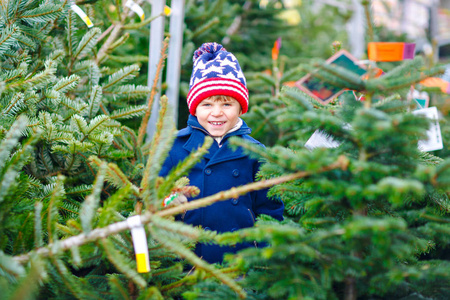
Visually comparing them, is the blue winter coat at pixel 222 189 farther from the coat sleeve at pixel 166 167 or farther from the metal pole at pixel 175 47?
the metal pole at pixel 175 47

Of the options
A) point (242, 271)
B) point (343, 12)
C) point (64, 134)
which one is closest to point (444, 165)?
point (242, 271)

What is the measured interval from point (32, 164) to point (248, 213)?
106 cm

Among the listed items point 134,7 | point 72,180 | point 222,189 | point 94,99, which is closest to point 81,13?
point 134,7

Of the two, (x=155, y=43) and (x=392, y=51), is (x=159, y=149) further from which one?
(x=392, y=51)

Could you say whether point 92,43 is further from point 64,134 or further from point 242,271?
point 242,271

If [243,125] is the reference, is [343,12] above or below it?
above

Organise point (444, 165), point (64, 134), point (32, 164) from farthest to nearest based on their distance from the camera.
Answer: point (32, 164) < point (64, 134) < point (444, 165)

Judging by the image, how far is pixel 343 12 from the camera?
6516 millimetres

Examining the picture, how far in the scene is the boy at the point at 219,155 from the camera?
1698 millimetres

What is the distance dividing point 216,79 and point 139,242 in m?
0.95

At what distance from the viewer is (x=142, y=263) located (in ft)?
3.73

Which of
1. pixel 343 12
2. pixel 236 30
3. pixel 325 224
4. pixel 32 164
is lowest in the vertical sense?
pixel 325 224

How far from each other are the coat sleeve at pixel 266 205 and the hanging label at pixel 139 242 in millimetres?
753

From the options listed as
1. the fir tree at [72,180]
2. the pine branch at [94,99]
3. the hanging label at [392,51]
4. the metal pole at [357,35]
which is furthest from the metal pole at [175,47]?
the metal pole at [357,35]
